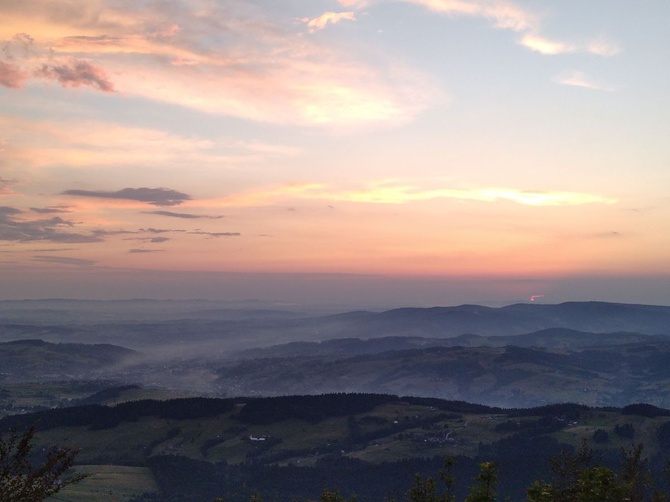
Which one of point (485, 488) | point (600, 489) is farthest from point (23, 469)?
point (600, 489)

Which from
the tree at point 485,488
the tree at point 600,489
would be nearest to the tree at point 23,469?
the tree at point 485,488

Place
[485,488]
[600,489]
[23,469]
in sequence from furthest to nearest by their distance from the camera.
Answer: [485,488]
[600,489]
[23,469]

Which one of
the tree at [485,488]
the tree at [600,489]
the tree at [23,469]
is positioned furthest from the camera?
the tree at [485,488]

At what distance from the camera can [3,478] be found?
2638 cm

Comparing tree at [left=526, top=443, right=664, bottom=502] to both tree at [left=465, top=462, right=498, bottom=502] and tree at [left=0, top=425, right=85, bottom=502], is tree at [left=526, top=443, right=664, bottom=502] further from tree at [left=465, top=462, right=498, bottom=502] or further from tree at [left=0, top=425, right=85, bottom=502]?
tree at [left=0, top=425, right=85, bottom=502]

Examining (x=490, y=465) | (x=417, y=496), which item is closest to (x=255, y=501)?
(x=417, y=496)

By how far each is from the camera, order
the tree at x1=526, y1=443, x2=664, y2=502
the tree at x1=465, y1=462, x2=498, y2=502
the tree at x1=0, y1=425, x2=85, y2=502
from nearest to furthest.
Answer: the tree at x1=0, y1=425, x2=85, y2=502, the tree at x1=526, y1=443, x2=664, y2=502, the tree at x1=465, y1=462, x2=498, y2=502

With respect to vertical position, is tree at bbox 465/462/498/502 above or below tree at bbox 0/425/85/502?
below

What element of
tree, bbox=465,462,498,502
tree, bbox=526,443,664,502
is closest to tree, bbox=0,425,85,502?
tree, bbox=465,462,498,502

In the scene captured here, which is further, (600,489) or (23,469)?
(600,489)

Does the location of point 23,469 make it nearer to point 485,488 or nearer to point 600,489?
point 485,488

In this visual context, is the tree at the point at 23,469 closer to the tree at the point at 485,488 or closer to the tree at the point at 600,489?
the tree at the point at 485,488

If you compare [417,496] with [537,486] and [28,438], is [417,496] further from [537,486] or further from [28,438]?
[28,438]

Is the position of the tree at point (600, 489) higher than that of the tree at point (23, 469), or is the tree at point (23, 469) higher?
the tree at point (23, 469)
